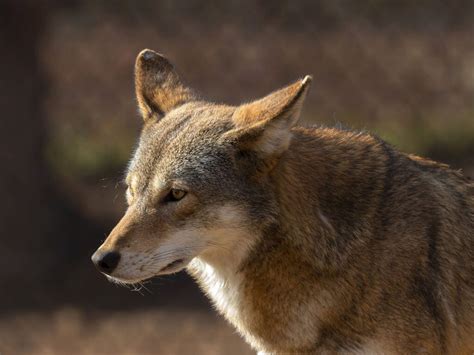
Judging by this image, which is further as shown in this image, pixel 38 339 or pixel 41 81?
pixel 41 81

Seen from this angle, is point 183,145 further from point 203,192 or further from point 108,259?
point 108,259

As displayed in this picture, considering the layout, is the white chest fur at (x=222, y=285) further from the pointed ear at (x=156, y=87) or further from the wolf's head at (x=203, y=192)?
the pointed ear at (x=156, y=87)

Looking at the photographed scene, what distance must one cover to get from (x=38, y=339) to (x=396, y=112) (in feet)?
13.4

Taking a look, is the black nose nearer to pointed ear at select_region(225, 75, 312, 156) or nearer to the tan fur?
the tan fur

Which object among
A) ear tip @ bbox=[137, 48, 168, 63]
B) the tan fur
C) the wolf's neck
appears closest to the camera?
the tan fur

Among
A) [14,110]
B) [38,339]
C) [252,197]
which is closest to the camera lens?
[252,197]

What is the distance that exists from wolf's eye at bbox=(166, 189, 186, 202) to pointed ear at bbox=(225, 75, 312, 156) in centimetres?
31

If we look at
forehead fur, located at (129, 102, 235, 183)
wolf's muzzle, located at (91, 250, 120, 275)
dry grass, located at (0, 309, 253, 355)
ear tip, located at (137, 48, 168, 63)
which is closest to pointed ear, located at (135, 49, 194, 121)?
ear tip, located at (137, 48, 168, 63)

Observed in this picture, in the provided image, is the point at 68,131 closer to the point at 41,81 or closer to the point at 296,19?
the point at 41,81

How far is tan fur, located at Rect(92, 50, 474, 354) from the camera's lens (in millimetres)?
4562

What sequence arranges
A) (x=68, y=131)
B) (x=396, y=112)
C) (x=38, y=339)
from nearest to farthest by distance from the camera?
(x=38, y=339), (x=396, y=112), (x=68, y=131)

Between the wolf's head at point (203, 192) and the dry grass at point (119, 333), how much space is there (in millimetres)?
3997

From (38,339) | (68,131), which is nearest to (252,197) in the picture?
(38,339)

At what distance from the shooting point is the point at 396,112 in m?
10.5
